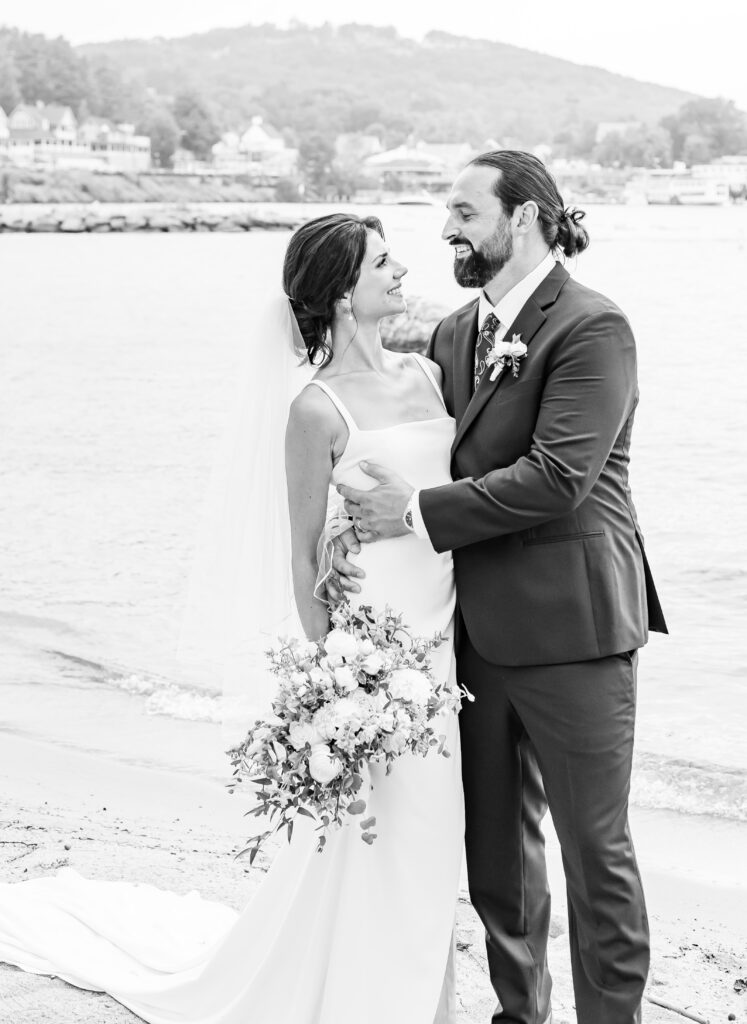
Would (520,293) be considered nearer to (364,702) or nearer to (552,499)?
(552,499)

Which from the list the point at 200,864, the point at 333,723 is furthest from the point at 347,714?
the point at 200,864

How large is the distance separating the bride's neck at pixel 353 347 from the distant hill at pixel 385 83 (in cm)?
9067

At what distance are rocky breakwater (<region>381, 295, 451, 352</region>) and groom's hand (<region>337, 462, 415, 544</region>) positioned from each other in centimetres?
1381

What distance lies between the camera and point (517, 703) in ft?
10.1

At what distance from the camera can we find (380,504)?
3104 millimetres

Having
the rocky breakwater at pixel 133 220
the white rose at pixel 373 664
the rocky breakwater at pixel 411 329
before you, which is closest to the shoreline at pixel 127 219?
the rocky breakwater at pixel 133 220

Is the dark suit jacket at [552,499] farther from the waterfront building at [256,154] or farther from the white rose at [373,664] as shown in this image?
the waterfront building at [256,154]

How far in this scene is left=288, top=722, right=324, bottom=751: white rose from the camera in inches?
108

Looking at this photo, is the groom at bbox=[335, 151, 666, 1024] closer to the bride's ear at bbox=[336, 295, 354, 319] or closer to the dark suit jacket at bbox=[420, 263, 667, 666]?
the dark suit jacket at bbox=[420, 263, 667, 666]

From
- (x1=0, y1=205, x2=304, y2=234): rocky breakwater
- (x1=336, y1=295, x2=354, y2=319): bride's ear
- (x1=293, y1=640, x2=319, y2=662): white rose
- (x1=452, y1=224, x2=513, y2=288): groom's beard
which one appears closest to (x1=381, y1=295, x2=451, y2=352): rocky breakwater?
(x1=336, y1=295, x2=354, y2=319): bride's ear

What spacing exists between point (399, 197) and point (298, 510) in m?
90.7

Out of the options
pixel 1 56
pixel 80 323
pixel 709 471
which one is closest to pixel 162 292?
pixel 80 323

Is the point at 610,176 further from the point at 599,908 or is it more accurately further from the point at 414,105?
the point at 599,908

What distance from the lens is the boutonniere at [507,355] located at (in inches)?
116
